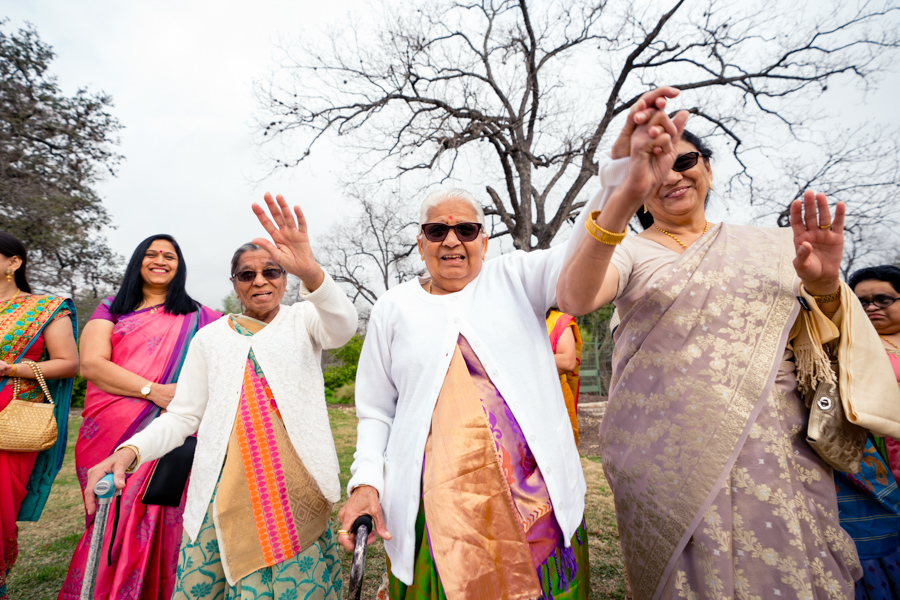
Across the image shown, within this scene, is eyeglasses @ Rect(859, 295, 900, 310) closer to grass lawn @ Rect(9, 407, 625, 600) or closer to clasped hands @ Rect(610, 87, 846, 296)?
clasped hands @ Rect(610, 87, 846, 296)

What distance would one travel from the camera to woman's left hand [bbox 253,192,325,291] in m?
1.85

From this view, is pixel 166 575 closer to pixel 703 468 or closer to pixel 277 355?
pixel 277 355

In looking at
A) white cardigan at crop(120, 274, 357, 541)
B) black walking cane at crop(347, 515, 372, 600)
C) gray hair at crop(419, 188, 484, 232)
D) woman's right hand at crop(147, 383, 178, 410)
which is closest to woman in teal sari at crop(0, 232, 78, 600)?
woman's right hand at crop(147, 383, 178, 410)

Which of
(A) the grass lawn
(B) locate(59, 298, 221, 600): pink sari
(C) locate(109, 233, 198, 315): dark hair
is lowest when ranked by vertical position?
(A) the grass lawn

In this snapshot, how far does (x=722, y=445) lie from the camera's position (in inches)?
61.9

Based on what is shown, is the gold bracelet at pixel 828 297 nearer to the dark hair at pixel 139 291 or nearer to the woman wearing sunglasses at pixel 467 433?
the woman wearing sunglasses at pixel 467 433

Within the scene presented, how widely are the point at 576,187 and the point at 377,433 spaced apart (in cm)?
948

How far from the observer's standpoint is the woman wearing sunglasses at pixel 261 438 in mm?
1947

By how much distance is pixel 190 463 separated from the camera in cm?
245

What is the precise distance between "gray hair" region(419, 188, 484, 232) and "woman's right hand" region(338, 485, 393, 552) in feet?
3.37

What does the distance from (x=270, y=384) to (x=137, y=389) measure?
1.21 meters

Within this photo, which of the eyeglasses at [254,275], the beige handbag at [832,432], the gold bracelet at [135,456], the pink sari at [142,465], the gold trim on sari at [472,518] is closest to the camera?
the gold trim on sari at [472,518]

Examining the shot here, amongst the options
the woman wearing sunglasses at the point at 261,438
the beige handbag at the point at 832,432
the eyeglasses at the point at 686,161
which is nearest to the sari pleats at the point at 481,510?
the woman wearing sunglasses at the point at 261,438

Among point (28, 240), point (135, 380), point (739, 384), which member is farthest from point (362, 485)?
point (28, 240)
